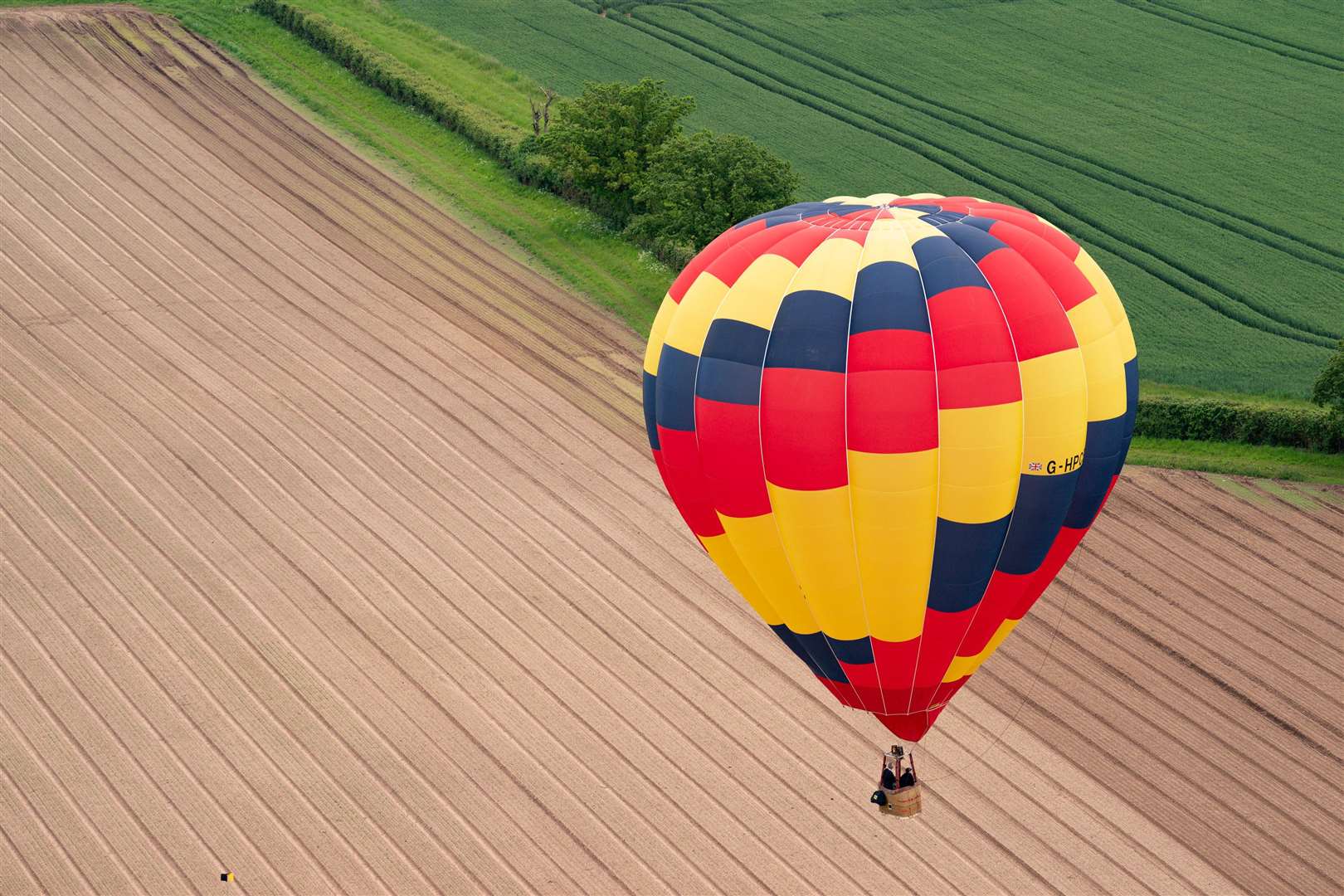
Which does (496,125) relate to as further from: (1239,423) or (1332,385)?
(1332,385)

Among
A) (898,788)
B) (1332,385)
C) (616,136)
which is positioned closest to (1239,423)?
(1332,385)

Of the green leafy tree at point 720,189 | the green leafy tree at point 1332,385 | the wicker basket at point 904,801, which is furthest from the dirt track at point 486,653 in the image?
the green leafy tree at point 720,189

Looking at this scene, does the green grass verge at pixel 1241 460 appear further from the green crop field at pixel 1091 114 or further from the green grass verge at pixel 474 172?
the green crop field at pixel 1091 114

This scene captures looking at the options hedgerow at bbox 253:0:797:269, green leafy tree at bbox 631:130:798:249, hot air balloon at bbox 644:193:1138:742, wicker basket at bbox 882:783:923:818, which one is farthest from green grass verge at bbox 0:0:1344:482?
hot air balloon at bbox 644:193:1138:742

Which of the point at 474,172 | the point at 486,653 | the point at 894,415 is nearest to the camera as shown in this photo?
the point at 894,415

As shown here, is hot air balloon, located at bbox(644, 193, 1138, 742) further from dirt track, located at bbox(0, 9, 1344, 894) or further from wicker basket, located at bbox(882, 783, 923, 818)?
dirt track, located at bbox(0, 9, 1344, 894)

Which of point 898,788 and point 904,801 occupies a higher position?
point 898,788
